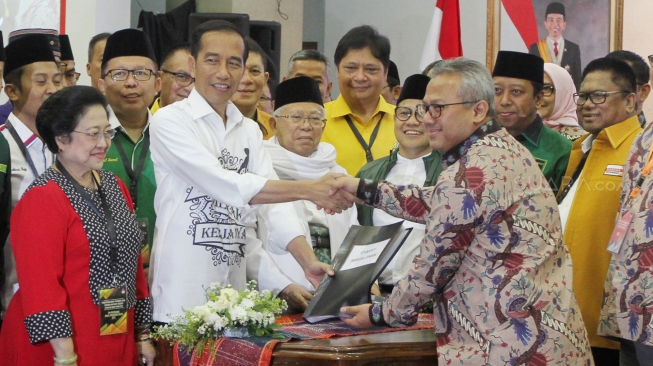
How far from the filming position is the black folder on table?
2846mm

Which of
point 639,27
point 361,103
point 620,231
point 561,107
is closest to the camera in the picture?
point 620,231

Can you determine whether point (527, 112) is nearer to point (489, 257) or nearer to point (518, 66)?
point (518, 66)

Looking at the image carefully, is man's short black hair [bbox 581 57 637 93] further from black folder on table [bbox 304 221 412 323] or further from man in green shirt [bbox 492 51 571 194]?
black folder on table [bbox 304 221 412 323]

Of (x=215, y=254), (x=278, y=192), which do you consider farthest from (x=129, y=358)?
(x=278, y=192)

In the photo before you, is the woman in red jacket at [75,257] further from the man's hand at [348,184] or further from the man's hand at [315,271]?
the man's hand at [348,184]

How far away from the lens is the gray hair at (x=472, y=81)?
2705 millimetres

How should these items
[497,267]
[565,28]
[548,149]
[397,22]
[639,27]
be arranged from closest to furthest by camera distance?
[497,267] → [548,149] → [639,27] → [565,28] → [397,22]

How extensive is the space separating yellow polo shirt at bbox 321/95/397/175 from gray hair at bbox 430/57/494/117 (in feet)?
6.04

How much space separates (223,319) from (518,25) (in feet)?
17.2

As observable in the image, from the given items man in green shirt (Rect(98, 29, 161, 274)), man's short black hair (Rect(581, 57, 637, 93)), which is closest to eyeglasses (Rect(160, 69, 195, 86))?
man in green shirt (Rect(98, 29, 161, 274))

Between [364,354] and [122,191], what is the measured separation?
1196 mm

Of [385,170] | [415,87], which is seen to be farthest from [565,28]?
[385,170]

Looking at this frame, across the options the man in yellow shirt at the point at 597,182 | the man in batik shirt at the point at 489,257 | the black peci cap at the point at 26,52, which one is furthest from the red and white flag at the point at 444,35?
the man in batik shirt at the point at 489,257

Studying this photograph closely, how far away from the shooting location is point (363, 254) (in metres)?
2.95
